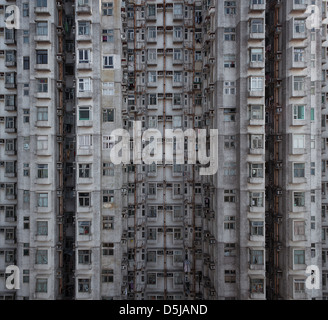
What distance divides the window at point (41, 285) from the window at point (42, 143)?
28.4ft

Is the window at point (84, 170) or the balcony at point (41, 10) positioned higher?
the balcony at point (41, 10)

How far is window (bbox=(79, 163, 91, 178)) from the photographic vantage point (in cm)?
1845

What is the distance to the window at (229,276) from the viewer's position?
1855 cm

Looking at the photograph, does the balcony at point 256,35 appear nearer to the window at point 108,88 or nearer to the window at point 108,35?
the window at point 108,35

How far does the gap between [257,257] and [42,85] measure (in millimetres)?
18049

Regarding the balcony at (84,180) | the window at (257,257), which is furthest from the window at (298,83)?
the balcony at (84,180)

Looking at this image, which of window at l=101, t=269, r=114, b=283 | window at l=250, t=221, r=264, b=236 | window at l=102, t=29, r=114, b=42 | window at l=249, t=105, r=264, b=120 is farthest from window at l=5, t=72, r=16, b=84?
window at l=250, t=221, r=264, b=236

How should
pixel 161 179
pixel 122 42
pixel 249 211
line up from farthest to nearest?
1. pixel 161 179
2. pixel 122 42
3. pixel 249 211

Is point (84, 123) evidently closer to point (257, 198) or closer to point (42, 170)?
point (42, 170)

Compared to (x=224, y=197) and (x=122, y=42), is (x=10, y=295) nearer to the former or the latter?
(x=224, y=197)

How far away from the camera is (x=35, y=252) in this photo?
1844cm

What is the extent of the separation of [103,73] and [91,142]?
4722 millimetres
